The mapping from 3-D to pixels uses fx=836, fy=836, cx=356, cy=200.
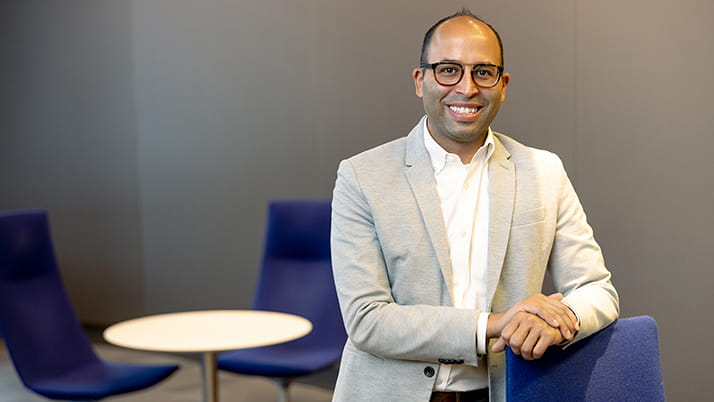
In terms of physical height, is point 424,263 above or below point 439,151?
below

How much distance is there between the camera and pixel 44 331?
3910 mm

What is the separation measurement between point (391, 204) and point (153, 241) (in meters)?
4.43

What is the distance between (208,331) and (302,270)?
0.96 m

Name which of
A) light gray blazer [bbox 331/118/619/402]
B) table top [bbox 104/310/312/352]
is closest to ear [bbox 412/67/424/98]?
light gray blazer [bbox 331/118/619/402]

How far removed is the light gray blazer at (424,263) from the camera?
69.8 inches

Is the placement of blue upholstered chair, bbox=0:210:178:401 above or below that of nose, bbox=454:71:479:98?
below

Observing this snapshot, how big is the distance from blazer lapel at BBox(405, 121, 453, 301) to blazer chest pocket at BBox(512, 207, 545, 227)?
17 cm

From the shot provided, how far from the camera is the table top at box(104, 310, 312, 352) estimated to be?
127 inches

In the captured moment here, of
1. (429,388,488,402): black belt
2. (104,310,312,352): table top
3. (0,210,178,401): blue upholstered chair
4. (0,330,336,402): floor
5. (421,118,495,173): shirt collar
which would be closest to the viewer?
(429,388,488,402): black belt

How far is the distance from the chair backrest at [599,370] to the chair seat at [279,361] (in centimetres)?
231

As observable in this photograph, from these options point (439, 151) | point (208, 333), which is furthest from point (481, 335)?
point (208, 333)

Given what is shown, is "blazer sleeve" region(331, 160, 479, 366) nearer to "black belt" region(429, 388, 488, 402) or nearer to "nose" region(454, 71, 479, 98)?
"black belt" region(429, 388, 488, 402)

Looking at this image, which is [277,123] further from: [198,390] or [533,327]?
[533,327]

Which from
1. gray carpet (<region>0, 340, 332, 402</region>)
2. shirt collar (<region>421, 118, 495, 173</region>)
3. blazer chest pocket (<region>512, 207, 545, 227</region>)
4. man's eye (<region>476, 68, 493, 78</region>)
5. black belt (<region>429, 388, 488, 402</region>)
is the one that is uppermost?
man's eye (<region>476, 68, 493, 78</region>)
